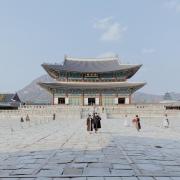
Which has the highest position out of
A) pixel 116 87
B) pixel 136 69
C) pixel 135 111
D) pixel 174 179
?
pixel 136 69

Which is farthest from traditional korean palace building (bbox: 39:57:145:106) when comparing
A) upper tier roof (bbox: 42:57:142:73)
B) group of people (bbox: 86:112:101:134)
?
group of people (bbox: 86:112:101:134)

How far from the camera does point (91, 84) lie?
54.8 meters

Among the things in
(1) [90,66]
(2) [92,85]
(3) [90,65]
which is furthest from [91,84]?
(3) [90,65]

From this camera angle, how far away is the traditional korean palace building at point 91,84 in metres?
53.1

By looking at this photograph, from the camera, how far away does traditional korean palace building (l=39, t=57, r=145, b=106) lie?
174 ft

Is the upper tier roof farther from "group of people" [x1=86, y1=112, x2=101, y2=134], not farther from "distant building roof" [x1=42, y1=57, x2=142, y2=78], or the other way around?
"group of people" [x1=86, y1=112, x2=101, y2=134]

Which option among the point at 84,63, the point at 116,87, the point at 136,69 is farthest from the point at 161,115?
→ the point at 84,63

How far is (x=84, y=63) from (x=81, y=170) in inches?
2178

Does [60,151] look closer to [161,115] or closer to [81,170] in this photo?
[81,170]

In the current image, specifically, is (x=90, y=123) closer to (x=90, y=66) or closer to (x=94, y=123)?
(x=94, y=123)

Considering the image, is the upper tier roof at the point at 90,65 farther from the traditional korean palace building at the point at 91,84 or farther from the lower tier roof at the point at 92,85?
the lower tier roof at the point at 92,85

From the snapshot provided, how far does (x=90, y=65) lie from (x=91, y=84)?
8.02 m

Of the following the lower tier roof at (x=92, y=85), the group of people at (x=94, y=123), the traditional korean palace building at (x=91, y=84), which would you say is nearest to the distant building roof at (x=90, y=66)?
the traditional korean palace building at (x=91, y=84)

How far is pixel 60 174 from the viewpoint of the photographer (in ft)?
27.1
